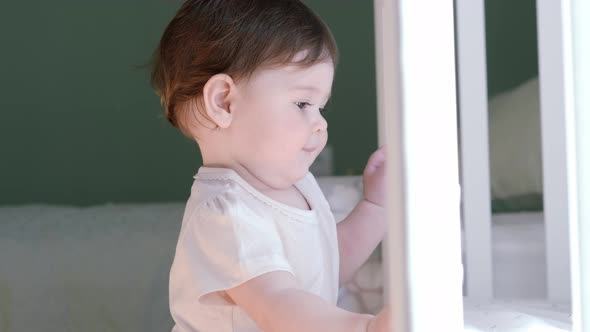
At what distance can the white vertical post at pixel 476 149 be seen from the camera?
1104 mm

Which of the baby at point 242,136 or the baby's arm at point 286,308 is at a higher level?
the baby at point 242,136

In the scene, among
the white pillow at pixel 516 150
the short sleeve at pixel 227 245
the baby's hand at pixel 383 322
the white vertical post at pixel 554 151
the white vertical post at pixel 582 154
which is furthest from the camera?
the white pillow at pixel 516 150

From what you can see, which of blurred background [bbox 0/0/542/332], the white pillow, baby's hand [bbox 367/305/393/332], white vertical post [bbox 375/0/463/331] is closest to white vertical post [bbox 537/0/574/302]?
the white pillow

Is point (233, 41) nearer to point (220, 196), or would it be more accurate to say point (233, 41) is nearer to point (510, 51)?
point (220, 196)

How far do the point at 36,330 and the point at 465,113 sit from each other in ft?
2.56

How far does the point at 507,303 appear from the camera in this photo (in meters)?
0.91

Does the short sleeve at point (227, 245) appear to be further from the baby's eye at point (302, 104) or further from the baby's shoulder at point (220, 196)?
the baby's eye at point (302, 104)

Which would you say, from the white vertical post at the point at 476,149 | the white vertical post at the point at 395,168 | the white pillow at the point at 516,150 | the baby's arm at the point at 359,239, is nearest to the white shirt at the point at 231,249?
the baby's arm at the point at 359,239

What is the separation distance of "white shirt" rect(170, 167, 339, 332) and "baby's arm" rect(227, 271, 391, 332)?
1cm

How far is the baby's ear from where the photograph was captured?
94 centimetres

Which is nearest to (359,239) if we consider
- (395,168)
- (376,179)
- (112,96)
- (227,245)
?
(376,179)

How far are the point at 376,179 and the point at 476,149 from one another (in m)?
0.14

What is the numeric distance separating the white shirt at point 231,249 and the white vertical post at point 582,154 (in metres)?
0.41

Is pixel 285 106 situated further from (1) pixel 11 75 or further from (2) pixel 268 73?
(1) pixel 11 75
